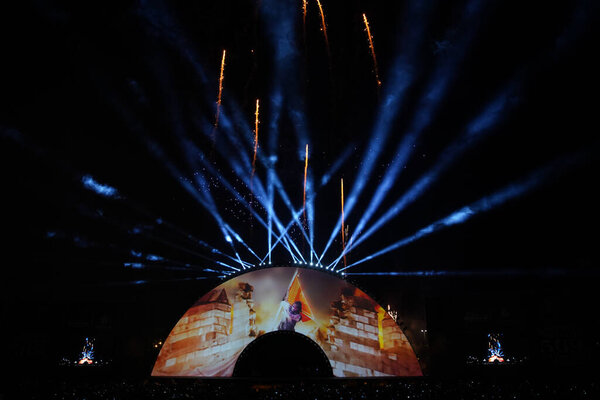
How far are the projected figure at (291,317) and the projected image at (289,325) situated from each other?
0.4 inches

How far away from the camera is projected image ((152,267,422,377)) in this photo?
19.5m

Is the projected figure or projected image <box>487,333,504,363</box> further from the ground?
the projected figure

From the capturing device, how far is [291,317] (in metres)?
20.3

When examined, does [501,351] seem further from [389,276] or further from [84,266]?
[84,266]

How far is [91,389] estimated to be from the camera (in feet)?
48.3

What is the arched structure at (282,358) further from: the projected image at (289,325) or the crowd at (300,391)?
the crowd at (300,391)

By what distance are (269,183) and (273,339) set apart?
28.3 feet

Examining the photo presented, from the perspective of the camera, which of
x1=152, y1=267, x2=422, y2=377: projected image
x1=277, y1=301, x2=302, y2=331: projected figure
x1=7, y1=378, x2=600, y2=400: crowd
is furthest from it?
x1=277, y1=301, x2=302, y2=331: projected figure

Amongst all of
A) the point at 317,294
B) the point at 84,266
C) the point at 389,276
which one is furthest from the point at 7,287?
the point at 389,276

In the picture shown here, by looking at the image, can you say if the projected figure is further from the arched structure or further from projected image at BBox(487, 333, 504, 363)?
projected image at BBox(487, 333, 504, 363)

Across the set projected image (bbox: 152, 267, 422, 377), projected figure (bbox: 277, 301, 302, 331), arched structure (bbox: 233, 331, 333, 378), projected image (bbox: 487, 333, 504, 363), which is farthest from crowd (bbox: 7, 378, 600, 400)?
projected figure (bbox: 277, 301, 302, 331)

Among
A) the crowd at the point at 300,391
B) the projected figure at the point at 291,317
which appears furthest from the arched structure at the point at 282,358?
the crowd at the point at 300,391

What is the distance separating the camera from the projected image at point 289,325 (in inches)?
766

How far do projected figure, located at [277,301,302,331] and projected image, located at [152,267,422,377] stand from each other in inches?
0.4
